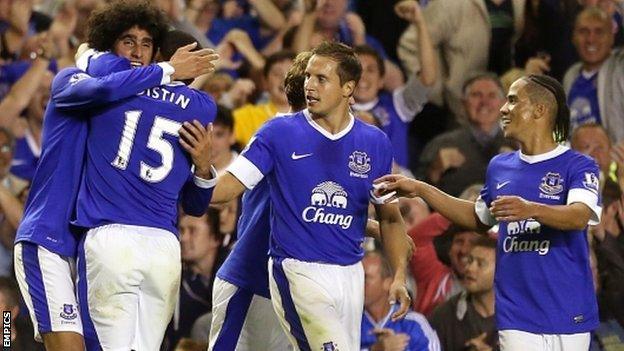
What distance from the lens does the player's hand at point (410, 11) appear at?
11.0m

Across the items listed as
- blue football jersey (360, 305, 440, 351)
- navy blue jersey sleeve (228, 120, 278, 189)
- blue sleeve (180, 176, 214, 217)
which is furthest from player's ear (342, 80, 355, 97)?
blue football jersey (360, 305, 440, 351)

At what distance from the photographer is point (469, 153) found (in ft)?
34.9

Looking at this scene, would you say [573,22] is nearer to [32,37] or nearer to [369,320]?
[369,320]

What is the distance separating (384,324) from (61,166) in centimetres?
331

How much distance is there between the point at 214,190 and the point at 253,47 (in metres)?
4.83

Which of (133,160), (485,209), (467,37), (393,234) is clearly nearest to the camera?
(133,160)

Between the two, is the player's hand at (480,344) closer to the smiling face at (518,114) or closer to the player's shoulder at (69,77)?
the smiling face at (518,114)

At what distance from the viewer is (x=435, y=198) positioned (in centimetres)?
712

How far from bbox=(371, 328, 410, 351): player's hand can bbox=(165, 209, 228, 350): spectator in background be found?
4.39 feet

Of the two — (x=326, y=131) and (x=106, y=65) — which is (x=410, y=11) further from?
(x=106, y=65)

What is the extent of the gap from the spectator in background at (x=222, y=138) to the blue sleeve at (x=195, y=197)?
334 cm

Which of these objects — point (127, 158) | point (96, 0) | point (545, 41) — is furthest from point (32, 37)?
point (127, 158)

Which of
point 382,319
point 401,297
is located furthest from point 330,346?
point 382,319

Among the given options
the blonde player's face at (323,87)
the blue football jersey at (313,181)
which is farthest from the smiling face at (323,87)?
the blue football jersey at (313,181)
